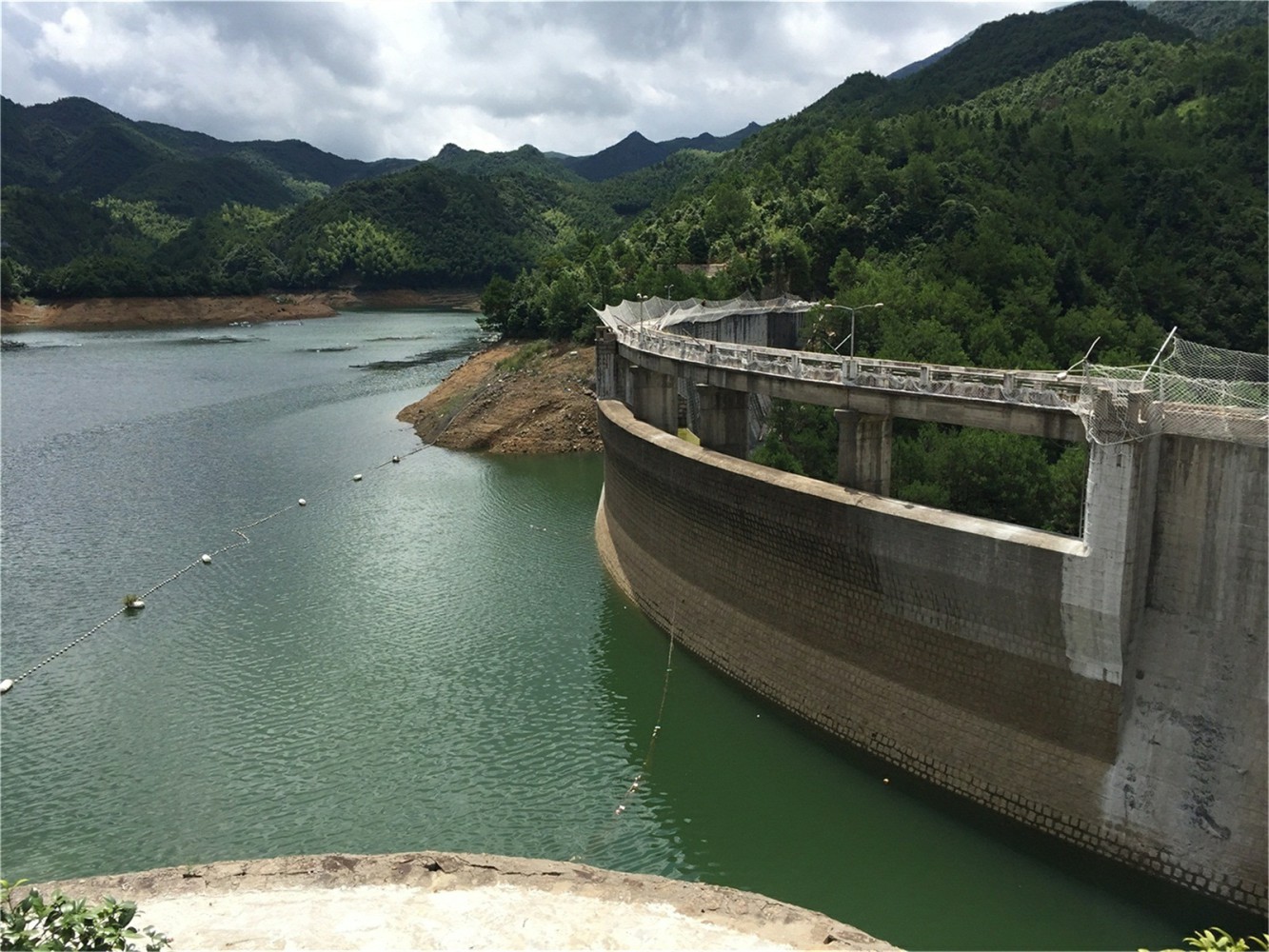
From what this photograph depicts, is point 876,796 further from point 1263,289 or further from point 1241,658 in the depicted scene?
point 1263,289

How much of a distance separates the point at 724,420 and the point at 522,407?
2800 centimetres

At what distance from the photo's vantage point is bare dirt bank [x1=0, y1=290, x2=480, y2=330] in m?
136

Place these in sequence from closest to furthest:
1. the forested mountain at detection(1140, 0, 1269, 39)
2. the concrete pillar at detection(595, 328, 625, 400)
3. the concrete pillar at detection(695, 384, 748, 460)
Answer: the concrete pillar at detection(695, 384, 748, 460) → the concrete pillar at detection(595, 328, 625, 400) → the forested mountain at detection(1140, 0, 1269, 39)

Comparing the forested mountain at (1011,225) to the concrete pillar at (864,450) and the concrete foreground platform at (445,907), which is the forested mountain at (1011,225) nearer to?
the concrete pillar at (864,450)

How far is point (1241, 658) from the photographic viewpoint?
52.9 ft

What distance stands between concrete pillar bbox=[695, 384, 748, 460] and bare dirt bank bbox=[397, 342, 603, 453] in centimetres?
2393

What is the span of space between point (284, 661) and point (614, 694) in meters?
10.0

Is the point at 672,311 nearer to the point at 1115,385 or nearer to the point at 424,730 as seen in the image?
the point at 424,730

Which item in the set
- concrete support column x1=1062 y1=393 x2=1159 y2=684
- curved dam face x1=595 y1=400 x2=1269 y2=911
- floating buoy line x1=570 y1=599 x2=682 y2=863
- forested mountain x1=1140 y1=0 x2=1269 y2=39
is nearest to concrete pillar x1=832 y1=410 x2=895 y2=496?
curved dam face x1=595 y1=400 x2=1269 y2=911

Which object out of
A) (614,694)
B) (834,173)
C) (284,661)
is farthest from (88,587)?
(834,173)

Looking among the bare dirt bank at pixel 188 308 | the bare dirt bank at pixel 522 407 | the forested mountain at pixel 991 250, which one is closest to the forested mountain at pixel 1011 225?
the forested mountain at pixel 991 250

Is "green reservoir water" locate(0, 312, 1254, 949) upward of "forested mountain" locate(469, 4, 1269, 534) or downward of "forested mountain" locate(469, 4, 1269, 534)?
downward

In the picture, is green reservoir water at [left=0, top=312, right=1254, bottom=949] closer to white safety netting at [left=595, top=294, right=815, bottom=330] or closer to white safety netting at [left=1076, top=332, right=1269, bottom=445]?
white safety netting at [left=1076, top=332, right=1269, bottom=445]

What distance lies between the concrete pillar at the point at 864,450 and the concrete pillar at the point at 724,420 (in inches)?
307
